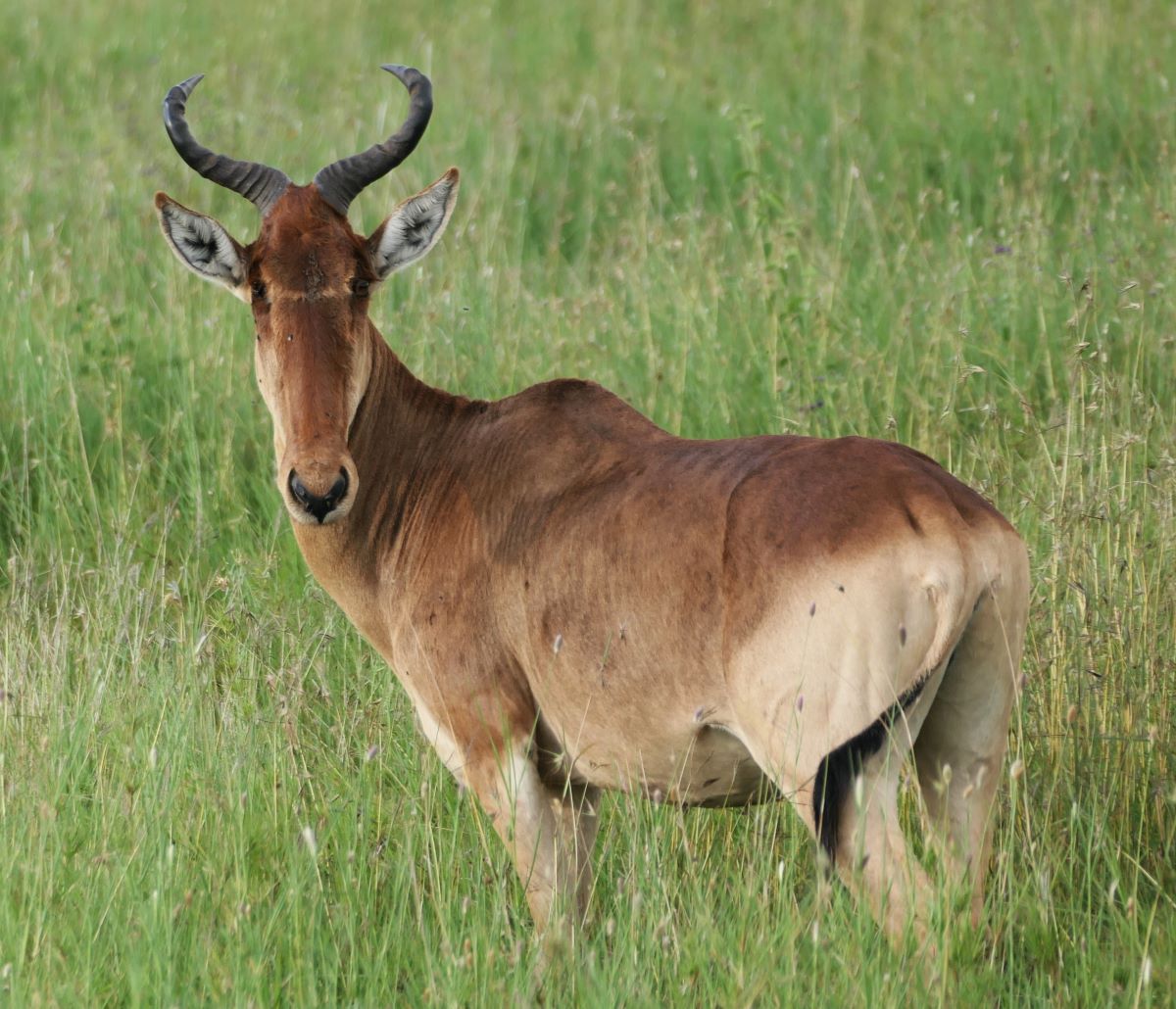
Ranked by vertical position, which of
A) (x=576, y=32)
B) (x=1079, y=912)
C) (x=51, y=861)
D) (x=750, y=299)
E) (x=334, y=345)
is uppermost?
(x=576, y=32)

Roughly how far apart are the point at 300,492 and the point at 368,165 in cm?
121

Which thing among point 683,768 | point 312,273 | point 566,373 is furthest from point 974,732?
point 566,373

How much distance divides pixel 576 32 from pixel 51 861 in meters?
9.83

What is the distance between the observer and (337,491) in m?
4.29

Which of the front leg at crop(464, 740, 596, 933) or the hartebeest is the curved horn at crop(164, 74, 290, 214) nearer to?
the hartebeest

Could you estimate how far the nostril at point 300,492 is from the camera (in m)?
4.28

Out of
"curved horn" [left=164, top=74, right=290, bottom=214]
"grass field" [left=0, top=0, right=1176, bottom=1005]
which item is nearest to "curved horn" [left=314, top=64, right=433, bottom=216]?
"curved horn" [left=164, top=74, right=290, bottom=214]

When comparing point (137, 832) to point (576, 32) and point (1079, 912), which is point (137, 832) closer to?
point (1079, 912)

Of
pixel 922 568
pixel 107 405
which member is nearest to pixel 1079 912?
pixel 922 568

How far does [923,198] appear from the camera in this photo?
8.45 meters

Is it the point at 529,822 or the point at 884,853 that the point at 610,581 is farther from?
the point at 884,853

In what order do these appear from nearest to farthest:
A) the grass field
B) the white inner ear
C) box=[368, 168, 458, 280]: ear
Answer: the grass field
the white inner ear
box=[368, 168, 458, 280]: ear

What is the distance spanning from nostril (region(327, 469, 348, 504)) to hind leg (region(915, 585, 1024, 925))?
1.59 metres

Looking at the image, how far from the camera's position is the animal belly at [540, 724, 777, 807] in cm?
405
